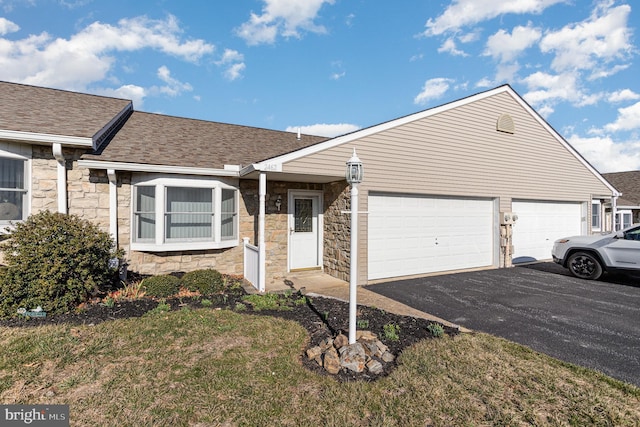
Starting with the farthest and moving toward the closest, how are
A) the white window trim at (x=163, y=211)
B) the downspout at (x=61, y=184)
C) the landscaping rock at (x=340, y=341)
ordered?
the white window trim at (x=163, y=211)
the downspout at (x=61, y=184)
the landscaping rock at (x=340, y=341)

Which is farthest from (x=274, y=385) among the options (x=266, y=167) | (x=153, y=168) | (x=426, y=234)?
(x=426, y=234)

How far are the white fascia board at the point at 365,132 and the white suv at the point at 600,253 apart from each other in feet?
16.6

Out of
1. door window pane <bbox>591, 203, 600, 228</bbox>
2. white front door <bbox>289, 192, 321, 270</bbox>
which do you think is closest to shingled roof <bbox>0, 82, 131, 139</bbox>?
white front door <bbox>289, 192, 321, 270</bbox>

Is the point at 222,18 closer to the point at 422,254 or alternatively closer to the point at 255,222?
the point at 255,222

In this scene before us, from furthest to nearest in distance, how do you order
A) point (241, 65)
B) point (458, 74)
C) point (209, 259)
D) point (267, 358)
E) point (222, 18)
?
point (241, 65), point (458, 74), point (222, 18), point (209, 259), point (267, 358)

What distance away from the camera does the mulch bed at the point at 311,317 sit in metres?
4.26

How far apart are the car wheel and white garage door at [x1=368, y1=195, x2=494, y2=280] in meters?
2.06

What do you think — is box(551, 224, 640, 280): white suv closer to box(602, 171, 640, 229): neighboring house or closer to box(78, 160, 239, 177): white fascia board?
box(602, 171, 640, 229): neighboring house

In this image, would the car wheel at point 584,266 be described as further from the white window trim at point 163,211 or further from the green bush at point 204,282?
the white window trim at point 163,211

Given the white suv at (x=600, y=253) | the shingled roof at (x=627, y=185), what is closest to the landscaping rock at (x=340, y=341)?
the white suv at (x=600, y=253)

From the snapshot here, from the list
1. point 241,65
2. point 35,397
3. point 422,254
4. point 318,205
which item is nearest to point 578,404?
point 35,397

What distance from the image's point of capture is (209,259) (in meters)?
7.92

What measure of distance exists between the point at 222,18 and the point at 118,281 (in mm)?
7907

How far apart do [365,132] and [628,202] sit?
1719cm
